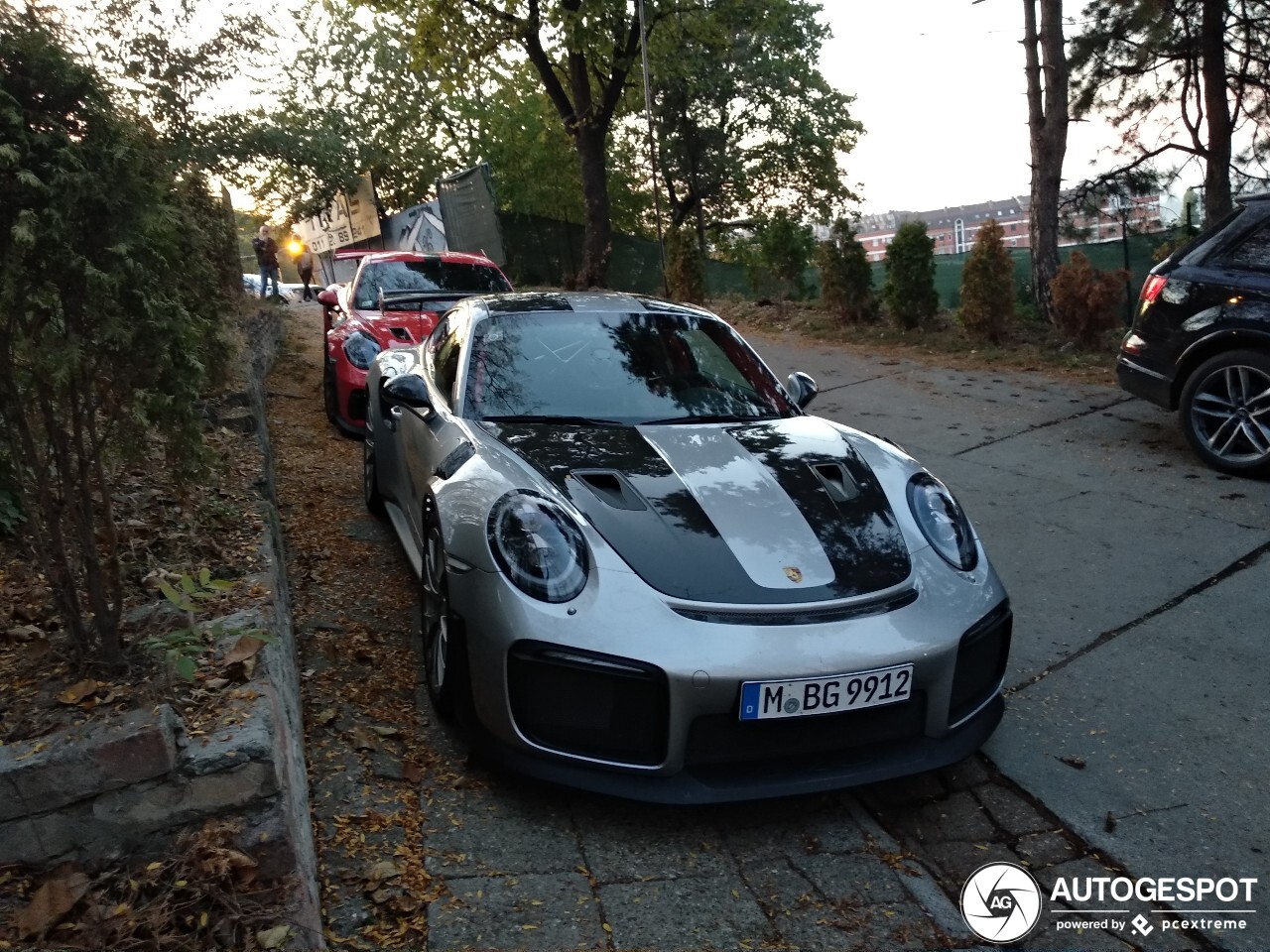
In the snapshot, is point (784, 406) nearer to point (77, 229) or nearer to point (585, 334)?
point (585, 334)

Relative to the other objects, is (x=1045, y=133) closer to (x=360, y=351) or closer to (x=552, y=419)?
(x=360, y=351)

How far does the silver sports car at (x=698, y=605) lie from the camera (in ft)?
9.56

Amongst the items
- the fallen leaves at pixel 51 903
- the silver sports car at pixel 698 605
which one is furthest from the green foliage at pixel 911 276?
the fallen leaves at pixel 51 903

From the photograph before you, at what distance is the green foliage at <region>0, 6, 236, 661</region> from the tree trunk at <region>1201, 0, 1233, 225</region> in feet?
39.5

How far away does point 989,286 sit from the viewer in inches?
454

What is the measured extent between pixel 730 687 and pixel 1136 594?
2.90 metres

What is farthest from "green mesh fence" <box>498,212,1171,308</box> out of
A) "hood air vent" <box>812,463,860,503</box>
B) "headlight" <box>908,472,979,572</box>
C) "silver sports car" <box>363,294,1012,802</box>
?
"silver sports car" <box>363,294,1012,802</box>

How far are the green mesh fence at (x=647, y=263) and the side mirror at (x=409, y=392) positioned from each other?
35.0 feet

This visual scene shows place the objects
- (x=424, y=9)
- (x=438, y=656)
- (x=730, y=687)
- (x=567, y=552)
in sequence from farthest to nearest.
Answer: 1. (x=424, y=9)
2. (x=438, y=656)
3. (x=567, y=552)
4. (x=730, y=687)

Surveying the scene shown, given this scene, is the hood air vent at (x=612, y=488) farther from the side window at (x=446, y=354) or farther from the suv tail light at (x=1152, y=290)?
the suv tail light at (x=1152, y=290)

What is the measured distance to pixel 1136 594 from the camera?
192 inches

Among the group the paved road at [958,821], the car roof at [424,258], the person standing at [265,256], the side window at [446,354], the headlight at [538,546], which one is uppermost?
the person standing at [265,256]

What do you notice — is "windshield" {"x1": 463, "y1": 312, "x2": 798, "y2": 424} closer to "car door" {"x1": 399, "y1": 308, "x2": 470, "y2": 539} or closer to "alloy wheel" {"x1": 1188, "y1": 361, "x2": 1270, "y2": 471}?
"car door" {"x1": 399, "y1": 308, "x2": 470, "y2": 539}

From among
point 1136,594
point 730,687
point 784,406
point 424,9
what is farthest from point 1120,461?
point 424,9
